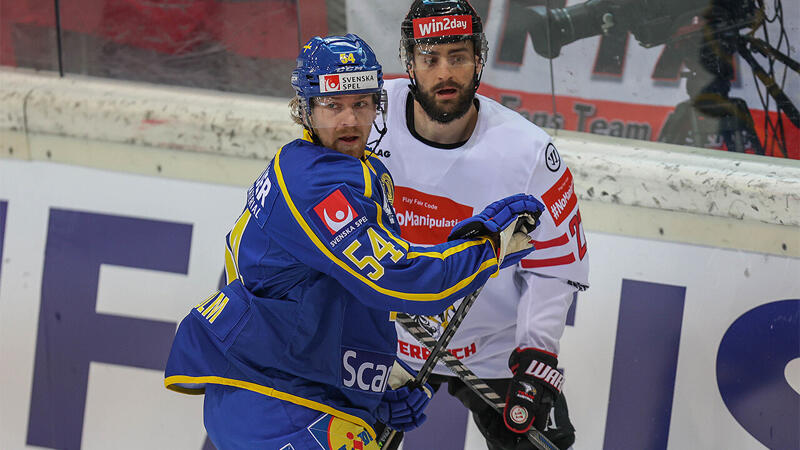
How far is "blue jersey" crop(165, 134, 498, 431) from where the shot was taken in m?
1.91

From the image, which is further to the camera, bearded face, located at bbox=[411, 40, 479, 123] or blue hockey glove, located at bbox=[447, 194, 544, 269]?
bearded face, located at bbox=[411, 40, 479, 123]

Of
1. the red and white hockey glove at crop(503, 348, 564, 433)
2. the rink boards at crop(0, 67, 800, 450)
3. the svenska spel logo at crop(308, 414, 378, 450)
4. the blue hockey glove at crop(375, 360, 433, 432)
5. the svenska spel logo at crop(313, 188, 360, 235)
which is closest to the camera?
the svenska spel logo at crop(313, 188, 360, 235)

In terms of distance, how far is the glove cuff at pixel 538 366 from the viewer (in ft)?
7.97

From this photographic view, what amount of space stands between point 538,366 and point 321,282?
70cm

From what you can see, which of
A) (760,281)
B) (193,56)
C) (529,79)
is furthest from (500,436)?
(193,56)

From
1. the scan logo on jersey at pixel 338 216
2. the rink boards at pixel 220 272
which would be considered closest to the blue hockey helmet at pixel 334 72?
the scan logo on jersey at pixel 338 216

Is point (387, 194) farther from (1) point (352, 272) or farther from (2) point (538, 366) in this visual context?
(2) point (538, 366)

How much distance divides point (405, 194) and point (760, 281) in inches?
41.9

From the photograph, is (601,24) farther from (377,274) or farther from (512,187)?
(377,274)

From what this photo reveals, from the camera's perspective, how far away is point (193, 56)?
345 centimetres

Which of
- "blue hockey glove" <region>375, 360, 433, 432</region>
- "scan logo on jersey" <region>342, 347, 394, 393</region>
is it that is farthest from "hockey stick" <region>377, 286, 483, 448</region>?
"scan logo on jersey" <region>342, 347, 394, 393</region>

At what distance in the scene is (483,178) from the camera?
8.18 feet

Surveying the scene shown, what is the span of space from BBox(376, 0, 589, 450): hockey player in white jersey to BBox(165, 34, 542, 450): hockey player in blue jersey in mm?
349

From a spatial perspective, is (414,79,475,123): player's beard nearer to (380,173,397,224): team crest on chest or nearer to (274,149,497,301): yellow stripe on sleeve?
(380,173,397,224): team crest on chest
